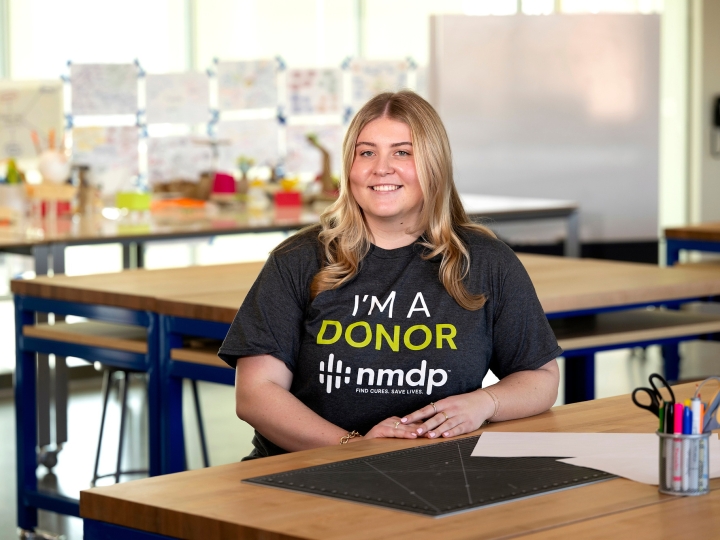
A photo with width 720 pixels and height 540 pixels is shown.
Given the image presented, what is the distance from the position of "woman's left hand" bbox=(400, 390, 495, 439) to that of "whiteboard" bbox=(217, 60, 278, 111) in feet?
14.8

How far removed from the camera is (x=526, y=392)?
1.91 m

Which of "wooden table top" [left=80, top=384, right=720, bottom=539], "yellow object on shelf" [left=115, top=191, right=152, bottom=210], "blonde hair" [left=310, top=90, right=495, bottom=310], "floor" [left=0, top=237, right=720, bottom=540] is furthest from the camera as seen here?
"yellow object on shelf" [left=115, top=191, right=152, bottom=210]

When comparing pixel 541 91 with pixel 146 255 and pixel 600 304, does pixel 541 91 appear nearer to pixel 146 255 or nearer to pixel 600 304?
pixel 146 255

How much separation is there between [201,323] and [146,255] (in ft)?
10.9

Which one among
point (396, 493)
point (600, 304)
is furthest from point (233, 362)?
point (600, 304)

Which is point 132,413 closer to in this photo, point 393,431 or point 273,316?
point 273,316

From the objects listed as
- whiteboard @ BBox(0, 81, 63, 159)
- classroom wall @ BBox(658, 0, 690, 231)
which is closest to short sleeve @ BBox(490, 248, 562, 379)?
whiteboard @ BBox(0, 81, 63, 159)

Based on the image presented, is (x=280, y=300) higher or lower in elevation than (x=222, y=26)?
lower

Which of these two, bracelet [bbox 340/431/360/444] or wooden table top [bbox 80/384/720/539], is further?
bracelet [bbox 340/431/360/444]

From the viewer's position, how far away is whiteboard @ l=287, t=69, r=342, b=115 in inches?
251

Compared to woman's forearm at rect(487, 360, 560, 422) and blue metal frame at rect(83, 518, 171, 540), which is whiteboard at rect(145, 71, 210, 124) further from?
blue metal frame at rect(83, 518, 171, 540)

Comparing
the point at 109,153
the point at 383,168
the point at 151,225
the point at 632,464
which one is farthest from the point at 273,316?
the point at 109,153

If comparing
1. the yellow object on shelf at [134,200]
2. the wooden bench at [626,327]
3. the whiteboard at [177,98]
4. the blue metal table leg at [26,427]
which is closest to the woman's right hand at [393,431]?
the wooden bench at [626,327]

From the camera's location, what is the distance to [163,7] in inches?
234
